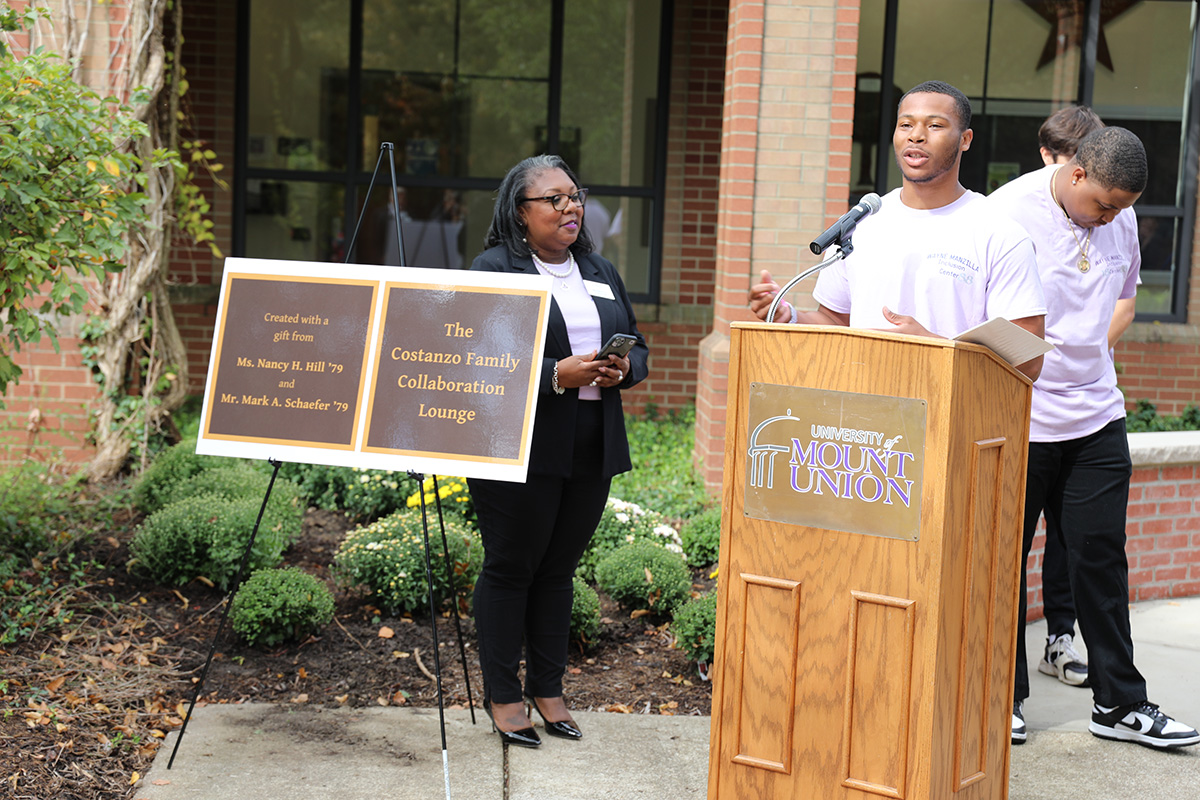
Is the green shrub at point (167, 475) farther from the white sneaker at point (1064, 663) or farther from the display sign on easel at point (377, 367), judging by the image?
the white sneaker at point (1064, 663)

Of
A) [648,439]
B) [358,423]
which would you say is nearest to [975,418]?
[358,423]

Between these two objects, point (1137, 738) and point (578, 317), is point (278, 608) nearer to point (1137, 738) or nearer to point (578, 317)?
point (578, 317)

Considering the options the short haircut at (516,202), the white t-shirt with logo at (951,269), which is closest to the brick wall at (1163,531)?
the white t-shirt with logo at (951,269)

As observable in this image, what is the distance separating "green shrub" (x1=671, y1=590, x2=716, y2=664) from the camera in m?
4.54

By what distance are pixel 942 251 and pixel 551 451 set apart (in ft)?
4.56

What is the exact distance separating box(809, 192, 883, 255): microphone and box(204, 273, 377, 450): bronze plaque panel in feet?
5.10

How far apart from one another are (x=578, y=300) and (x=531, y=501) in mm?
702

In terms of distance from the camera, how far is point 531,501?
3.75m

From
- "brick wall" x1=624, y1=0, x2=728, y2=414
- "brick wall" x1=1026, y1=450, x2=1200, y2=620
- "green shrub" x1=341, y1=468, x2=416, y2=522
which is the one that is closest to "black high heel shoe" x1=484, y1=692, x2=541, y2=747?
"green shrub" x1=341, y1=468, x2=416, y2=522

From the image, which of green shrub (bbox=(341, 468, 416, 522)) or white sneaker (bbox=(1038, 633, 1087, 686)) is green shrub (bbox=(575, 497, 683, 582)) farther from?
white sneaker (bbox=(1038, 633, 1087, 686))

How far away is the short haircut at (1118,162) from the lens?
3.79 metres

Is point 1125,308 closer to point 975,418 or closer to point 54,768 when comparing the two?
point 975,418

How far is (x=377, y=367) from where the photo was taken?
145 inches

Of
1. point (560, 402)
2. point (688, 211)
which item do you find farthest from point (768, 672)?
point (688, 211)
